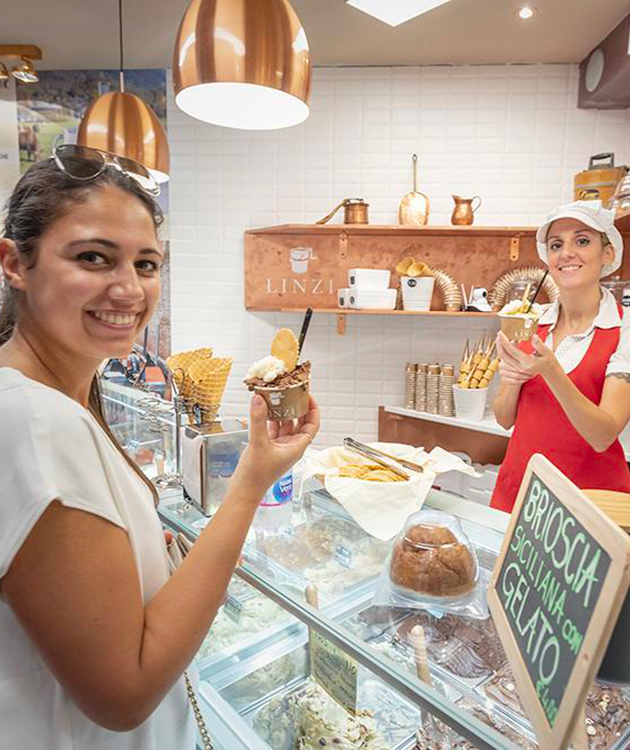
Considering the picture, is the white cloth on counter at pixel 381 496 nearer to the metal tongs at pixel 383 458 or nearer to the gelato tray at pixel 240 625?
the metal tongs at pixel 383 458

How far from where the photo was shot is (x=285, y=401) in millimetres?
1111

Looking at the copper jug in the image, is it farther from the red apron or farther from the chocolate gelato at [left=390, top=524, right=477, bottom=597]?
the chocolate gelato at [left=390, top=524, right=477, bottom=597]

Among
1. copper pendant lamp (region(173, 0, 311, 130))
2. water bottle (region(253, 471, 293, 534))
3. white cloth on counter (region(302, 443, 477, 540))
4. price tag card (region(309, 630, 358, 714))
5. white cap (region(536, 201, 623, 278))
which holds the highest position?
copper pendant lamp (region(173, 0, 311, 130))

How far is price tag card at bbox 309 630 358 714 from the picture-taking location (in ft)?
3.66

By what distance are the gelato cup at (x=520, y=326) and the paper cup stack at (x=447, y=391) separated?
68.1 inches

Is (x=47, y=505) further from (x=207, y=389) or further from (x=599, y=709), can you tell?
(x=207, y=389)

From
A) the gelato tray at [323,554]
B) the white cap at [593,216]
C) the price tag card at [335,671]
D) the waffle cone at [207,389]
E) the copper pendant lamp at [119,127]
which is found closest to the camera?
the price tag card at [335,671]

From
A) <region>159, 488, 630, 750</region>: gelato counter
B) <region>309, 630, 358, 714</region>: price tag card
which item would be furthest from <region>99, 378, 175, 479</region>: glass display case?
<region>309, 630, 358, 714</region>: price tag card

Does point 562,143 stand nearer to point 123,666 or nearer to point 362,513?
point 362,513

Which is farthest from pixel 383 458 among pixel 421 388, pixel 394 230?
pixel 394 230

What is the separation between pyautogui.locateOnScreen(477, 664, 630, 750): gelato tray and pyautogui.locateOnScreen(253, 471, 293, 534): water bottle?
79cm

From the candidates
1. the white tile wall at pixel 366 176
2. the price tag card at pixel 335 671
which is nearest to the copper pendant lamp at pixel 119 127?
the white tile wall at pixel 366 176

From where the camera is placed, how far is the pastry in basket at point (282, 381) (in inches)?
43.0

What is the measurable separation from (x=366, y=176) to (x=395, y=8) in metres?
1.22
